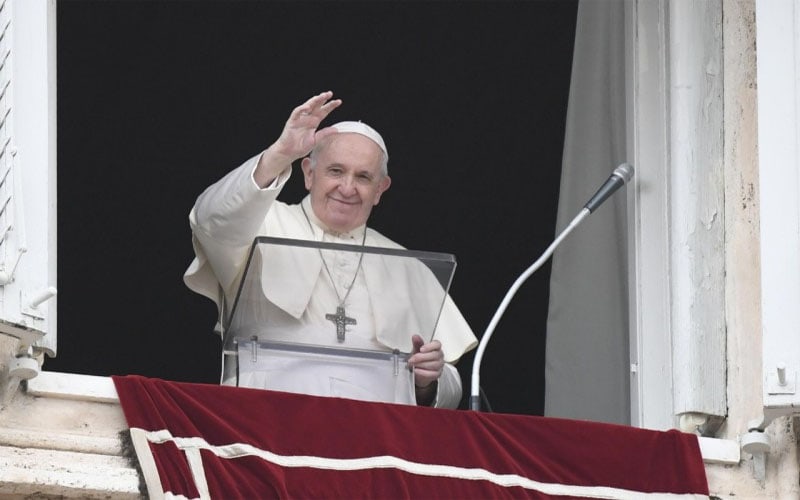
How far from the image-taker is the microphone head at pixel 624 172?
662 cm

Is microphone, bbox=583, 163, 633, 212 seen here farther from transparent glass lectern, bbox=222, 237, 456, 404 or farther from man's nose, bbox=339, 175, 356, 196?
man's nose, bbox=339, 175, 356, 196

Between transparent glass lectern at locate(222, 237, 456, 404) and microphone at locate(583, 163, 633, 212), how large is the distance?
1.88ft

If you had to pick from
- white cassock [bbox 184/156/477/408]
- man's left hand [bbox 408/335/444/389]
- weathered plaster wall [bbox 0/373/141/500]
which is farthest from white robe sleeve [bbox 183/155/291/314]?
weathered plaster wall [bbox 0/373/141/500]

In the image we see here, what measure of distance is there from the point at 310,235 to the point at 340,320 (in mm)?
534

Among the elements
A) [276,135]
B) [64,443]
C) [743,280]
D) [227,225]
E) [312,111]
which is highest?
[276,135]

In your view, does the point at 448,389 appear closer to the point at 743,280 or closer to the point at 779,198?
the point at 743,280

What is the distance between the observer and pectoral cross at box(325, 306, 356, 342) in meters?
6.25

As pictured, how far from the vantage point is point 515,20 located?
8844mm

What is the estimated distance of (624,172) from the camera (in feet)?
21.8

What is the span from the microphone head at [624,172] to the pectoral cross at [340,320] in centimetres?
93

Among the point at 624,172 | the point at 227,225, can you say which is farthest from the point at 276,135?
the point at 227,225

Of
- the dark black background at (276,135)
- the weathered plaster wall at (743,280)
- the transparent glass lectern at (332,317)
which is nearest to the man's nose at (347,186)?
the transparent glass lectern at (332,317)

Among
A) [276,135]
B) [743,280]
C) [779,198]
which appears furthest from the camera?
[276,135]

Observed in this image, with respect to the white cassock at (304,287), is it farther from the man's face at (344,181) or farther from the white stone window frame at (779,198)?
the white stone window frame at (779,198)
